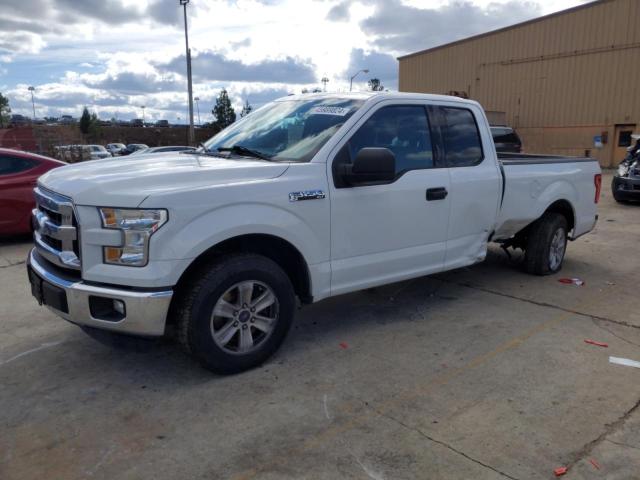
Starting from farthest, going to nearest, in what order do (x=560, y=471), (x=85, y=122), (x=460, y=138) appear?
1. (x=85, y=122)
2. (x=460, y=138)
3. (x=560, y=471)

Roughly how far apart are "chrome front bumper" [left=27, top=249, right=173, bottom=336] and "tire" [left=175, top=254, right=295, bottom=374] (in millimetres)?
196

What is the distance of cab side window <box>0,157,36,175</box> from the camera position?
823 cm

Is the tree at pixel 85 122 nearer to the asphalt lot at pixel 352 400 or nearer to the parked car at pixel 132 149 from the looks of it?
the parked car at pixel 132 149

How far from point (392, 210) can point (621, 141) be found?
83.9 feet

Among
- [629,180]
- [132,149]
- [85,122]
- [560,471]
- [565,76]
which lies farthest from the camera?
[85,122]

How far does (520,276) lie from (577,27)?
25.0 meters

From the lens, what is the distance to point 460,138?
5.06 meters

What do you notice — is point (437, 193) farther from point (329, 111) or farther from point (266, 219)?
point (266, 219)

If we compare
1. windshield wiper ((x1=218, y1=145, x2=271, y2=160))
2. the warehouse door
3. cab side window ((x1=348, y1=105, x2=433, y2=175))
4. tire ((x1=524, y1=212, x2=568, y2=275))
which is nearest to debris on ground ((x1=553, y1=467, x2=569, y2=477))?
cab side window ((x1=348, y1=105, x2=433, y2=175))

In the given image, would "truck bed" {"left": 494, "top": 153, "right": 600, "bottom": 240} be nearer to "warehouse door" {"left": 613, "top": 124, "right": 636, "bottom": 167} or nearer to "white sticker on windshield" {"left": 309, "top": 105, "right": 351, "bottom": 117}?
"white sticker on windshield" {"left": 309, "top": 105, "right": 351, "bottom": 117}

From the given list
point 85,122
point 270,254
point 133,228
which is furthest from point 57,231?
point 85,122

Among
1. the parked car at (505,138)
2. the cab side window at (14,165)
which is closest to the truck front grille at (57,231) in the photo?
the cab side window at (14,165)

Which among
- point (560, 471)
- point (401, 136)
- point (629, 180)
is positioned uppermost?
point (401, 136)

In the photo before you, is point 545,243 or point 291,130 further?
point 545,243
